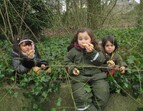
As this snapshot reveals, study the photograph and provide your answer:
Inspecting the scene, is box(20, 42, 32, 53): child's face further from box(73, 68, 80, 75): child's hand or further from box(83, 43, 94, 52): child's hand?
box(83, 43, 94, 52): child's hand

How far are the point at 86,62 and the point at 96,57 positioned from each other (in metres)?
0.17

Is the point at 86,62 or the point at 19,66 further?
the point at 19,66

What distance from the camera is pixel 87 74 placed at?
4.04m

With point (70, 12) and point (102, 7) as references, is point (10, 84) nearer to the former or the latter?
point (70, 12)

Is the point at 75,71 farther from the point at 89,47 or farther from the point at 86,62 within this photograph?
the point at 89,47

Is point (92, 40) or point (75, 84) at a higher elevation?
point (92, 40)

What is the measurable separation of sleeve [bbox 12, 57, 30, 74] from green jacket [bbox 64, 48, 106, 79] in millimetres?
534

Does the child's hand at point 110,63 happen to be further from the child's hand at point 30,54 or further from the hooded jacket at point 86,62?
the child's hand at point 30,54

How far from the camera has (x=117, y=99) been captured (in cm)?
419

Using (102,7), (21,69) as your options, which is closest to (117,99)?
(21,69)

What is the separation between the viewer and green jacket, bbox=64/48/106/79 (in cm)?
395

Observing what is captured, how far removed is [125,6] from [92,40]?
395 inches

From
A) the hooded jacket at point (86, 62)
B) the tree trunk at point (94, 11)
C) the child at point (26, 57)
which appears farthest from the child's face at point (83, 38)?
the tree trunk at point (94, 11)

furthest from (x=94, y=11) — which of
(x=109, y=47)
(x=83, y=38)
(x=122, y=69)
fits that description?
(x=122, y=69)
